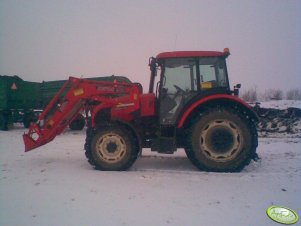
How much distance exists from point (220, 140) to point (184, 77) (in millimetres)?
1436

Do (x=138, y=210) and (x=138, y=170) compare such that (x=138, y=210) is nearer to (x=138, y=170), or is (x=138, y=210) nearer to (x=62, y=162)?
(x=138, y=170)

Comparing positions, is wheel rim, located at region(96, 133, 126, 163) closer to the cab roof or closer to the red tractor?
the red tractor

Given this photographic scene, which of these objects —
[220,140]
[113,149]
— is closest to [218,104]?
[220,140]

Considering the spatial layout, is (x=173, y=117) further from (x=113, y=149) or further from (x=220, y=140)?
(x=113, y=149)

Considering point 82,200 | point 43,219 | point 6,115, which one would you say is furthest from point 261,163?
point 6,115

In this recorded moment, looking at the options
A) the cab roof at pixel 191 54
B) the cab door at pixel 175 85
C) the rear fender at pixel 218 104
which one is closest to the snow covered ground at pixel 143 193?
the rear fender at pixel 218 104

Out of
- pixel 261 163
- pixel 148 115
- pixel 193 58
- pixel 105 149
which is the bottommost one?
pixel 261 163

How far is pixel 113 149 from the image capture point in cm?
599

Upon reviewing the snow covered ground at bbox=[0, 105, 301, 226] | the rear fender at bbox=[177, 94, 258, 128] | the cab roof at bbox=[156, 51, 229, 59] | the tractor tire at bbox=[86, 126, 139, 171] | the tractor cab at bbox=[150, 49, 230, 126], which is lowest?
the snow covered ground at bbox=[0, 105, 301, 226]

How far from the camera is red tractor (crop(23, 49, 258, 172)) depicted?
227 inches

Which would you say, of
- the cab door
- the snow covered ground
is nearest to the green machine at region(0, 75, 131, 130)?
the snow covered ground

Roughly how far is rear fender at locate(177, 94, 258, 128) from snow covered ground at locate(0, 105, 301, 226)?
41.8 inches

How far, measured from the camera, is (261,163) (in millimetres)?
6609

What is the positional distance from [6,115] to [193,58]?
34.3 feet
